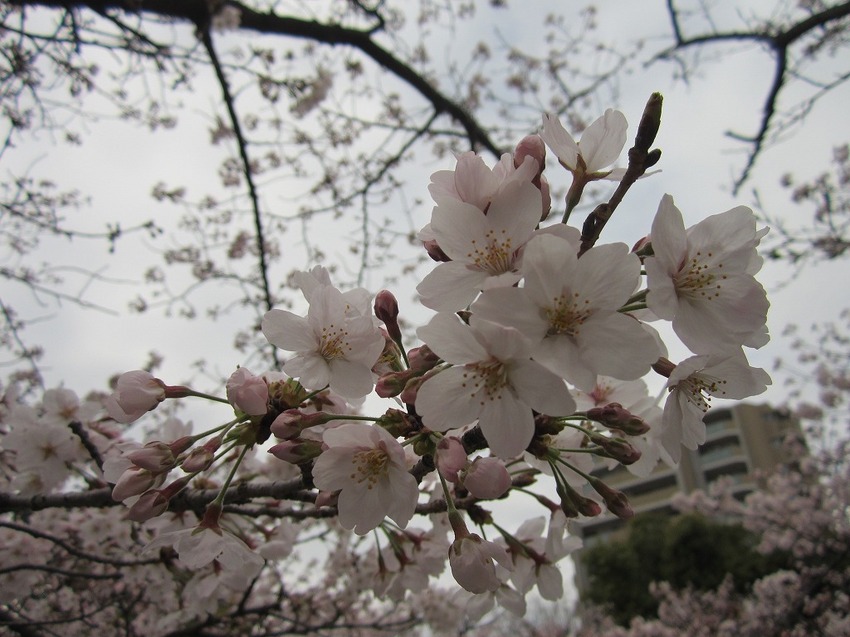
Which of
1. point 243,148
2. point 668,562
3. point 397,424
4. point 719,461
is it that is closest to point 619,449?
point 397,424

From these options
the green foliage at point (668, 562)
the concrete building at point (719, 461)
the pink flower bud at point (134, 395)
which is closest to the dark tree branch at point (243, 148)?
the pink flower bud at point (134, 395)

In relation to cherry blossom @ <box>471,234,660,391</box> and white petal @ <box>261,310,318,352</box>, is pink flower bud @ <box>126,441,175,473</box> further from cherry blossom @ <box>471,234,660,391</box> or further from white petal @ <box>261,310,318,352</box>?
cherry blossom @ <box>471,234,660,391</box>

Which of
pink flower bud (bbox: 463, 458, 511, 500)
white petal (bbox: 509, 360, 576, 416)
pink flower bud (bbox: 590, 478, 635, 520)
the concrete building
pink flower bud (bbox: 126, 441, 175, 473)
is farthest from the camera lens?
the concrete building

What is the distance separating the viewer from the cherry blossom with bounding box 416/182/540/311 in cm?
96

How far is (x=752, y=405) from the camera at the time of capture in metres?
33.4

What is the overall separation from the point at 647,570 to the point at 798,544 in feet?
40.1

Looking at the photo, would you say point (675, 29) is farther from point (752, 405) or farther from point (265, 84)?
point (752, 405)

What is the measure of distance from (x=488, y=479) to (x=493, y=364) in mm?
205

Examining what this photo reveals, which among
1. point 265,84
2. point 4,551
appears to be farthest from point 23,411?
point 265,84

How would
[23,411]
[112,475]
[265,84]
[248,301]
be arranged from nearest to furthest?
1. [112,475]
2. [23,411]
3. [265,84]
4. [248,301]

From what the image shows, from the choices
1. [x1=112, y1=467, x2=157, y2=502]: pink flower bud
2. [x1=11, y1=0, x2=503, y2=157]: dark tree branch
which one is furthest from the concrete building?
[x1=112, y1=467, x2=157, y2=502]: pink flower bud

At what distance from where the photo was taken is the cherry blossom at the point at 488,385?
0.85 m

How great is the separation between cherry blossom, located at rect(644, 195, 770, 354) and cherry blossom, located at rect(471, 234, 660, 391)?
67 mm

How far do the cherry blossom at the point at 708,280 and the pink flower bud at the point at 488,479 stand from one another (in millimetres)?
383
